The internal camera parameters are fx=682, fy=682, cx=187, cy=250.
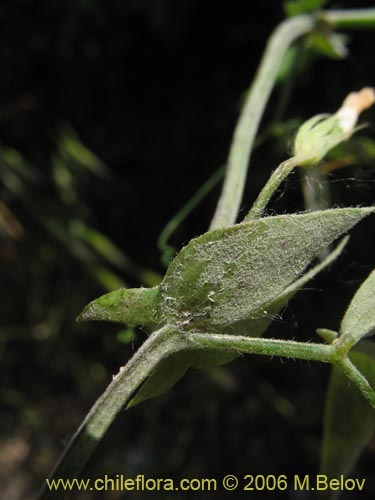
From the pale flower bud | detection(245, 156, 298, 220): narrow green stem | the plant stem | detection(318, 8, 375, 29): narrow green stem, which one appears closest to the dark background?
detection(318, 8, 375, 29): narrow green stem

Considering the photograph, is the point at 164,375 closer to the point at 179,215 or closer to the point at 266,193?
the point at 266,193

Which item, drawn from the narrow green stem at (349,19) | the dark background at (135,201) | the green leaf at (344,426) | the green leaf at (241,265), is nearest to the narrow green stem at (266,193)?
the green leaf at (241,265)

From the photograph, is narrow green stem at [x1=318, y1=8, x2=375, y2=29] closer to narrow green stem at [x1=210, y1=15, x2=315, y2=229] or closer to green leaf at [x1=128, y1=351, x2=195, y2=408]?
narrow green stem at [x1=210, y1=15, x2=315, y2=229]

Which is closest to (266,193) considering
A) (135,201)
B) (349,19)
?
(349,19)

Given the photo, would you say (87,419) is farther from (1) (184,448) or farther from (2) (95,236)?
(1) (184,448)

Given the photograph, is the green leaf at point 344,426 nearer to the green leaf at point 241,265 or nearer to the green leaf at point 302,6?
the green leaf at point 241,265

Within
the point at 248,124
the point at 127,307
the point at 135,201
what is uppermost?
the point at 135,201
